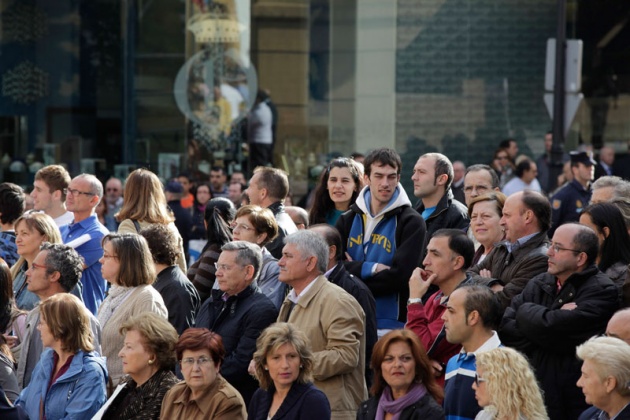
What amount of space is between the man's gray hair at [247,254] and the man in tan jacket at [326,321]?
0.97ft

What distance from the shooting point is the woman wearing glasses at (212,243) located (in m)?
9.68

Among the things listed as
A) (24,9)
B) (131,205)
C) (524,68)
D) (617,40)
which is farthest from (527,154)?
(131,205)

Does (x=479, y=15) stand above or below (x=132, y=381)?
above

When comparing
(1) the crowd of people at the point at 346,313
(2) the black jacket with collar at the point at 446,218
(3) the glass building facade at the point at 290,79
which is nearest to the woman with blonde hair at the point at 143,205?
(1) the crowd of people at the point at 346,313

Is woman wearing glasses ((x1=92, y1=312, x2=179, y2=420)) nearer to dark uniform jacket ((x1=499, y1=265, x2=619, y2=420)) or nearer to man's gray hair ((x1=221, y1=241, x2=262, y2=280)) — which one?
man's gray hair ((x1=221, y1=241, x2=262, y2=280))

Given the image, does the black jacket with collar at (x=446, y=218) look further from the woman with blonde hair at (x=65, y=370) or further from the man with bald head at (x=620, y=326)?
the woman with blonde hair at (x=65, y=370)

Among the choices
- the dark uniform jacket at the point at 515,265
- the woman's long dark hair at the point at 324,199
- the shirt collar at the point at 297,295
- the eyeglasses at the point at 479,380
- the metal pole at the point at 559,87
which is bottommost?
the eyeglasses at the point at 479,380

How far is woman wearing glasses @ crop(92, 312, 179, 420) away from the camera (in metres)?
7.48

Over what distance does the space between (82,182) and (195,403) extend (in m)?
3.54

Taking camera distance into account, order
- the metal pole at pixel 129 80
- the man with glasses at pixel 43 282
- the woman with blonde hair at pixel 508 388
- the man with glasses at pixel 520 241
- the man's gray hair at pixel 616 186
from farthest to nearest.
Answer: the metal pole at pixel 129 80 → the man's gray hair at pixel 616 186 → the man with glasses at pixel 43 282 → the man with glasses at pixel 520 241 → the woman with blonde hair at pixel 508 388

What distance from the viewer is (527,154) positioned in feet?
64.8

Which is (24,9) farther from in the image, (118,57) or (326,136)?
(326,136)

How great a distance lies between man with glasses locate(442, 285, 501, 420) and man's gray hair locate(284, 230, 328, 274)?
42.9 inches

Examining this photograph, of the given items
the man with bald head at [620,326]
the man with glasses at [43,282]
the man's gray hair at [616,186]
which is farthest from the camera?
the man's gray hair at [616,186]
